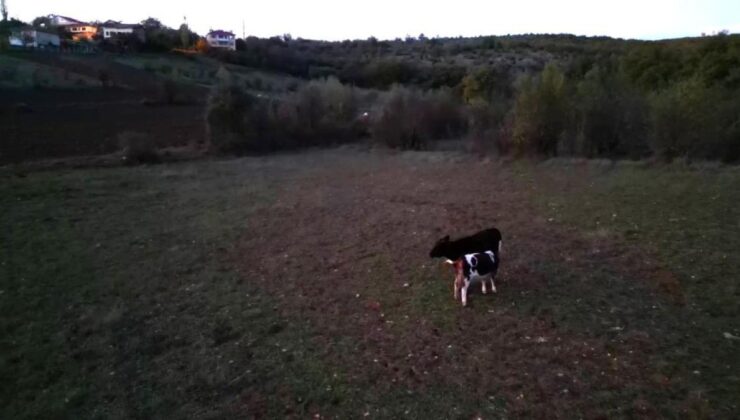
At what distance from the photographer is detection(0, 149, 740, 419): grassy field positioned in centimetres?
585

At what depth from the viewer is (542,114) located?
22688 mm

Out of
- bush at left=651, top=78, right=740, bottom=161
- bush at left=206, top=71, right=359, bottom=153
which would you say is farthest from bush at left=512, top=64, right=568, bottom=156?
bush at left=206, top=71, right=359, bottom=153

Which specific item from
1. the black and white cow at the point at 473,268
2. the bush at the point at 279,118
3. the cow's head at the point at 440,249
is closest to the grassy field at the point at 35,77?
the bush at the point at 279,118

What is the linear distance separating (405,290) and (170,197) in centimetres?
1093

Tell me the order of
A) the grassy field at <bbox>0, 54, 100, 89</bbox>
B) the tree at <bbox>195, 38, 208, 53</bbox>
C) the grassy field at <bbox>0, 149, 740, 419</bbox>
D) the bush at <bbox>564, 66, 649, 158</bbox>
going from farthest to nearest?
the tree at <bbox>195, 38, 208, 53</bbox>
the grassy field at <bbox>0, 54, 100, 89</bbox>
the bush at <bbox>564, 66, 649, 158</bbox>
the grassy field at <bbox>0, 149, 740, 419</bbox>

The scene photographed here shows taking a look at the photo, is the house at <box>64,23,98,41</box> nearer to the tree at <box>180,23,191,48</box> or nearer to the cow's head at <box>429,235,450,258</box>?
the tree at <box>180,23,191,48</box>

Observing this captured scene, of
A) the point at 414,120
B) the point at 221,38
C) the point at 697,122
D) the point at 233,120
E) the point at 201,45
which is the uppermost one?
the point at 221,38

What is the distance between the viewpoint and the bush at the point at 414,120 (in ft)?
95.9

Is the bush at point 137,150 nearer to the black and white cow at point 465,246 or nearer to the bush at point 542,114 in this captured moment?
the bush at point 542,114

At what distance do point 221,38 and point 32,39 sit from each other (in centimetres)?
3052

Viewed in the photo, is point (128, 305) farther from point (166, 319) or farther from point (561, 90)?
point (561, 90)

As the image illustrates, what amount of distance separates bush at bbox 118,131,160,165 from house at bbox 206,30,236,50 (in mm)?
63928

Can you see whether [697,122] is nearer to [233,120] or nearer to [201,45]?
[233,120]

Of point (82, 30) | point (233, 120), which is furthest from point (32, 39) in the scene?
point (233, 120)
